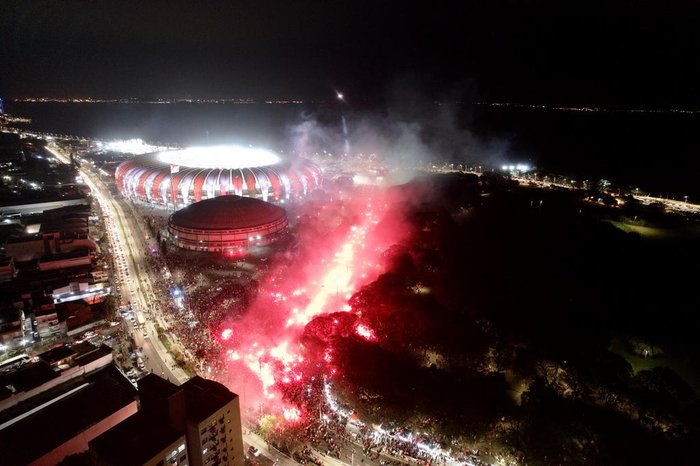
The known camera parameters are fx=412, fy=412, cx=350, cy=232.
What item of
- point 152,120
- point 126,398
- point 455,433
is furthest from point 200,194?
point 152,120

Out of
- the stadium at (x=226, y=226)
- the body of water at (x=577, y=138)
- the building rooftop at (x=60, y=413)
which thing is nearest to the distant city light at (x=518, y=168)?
the body of water at (x=577, y=138)

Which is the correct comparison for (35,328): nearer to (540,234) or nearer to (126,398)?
(126,398)

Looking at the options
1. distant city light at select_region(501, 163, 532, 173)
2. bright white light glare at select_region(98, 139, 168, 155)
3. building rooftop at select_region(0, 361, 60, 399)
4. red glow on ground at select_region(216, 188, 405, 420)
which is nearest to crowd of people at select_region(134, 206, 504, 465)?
red glow on ground at select_region(216, 188, 405, 420)

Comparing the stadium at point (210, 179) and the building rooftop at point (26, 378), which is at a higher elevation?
the stadium at point (210, 179)

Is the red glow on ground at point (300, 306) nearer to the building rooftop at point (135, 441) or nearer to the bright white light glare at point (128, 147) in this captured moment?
the building rooftop at point (135, 441)

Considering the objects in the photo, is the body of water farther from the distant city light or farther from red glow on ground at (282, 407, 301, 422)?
red glow on ground at (282, 407, 301, 422)

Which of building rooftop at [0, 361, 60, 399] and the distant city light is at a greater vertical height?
building rooftop at [0, 361, 60, 399]
